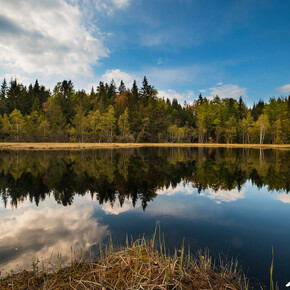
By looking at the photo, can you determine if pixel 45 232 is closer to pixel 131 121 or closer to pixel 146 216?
pixel 146 216

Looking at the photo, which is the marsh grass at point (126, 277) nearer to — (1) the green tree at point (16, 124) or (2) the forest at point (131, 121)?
(2) the forest at point (131, 121)

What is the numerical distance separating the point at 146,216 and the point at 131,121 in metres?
82.5

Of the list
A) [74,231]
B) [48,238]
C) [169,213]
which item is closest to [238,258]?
[169,213]

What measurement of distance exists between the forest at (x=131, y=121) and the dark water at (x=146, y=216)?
69.2 metres

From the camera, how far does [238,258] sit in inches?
241

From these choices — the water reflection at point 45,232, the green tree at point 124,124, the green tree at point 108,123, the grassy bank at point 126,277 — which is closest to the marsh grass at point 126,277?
the grassy bank at point 126,277

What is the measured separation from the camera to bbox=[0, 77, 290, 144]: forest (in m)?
81.7

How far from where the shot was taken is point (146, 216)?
9.96 meters

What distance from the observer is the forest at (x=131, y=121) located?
81688 millimetres

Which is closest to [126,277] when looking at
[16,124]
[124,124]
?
[124,124]

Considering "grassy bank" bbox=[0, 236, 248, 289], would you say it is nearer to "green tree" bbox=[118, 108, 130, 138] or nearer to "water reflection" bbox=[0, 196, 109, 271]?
"water reflection" bbox=[0, 196, 109, 271]

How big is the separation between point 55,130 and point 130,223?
8340 cm

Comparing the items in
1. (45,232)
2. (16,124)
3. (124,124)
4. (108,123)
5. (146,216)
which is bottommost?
(146,216)

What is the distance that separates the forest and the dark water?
6918 cm
